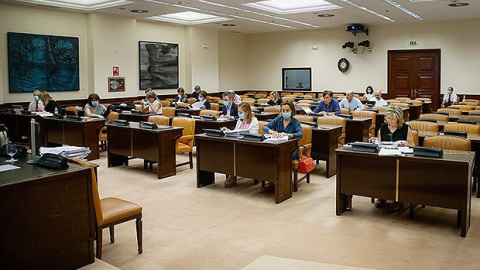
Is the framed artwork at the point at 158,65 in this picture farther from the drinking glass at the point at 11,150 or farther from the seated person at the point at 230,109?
the drinking glass at the point at 11,150

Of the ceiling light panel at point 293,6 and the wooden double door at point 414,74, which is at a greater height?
the ceiling light panel at point 293,6

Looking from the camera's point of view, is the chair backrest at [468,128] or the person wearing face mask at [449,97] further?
the person wearing face mask at [449,97]

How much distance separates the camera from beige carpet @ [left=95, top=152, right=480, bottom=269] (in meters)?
4.05

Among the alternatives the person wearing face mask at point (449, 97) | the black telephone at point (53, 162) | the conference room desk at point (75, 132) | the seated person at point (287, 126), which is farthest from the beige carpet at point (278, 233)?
the person wearing face mask at point (449, 97)

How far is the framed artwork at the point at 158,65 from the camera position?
568 inches

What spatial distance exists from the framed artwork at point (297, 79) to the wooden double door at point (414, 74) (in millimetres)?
3042

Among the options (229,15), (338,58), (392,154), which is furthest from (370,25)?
(392,154)

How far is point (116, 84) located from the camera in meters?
13.3

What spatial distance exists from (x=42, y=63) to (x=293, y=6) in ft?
22.4

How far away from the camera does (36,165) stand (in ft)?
11.6

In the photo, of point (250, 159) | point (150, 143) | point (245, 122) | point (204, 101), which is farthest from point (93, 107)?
point (250, 159)

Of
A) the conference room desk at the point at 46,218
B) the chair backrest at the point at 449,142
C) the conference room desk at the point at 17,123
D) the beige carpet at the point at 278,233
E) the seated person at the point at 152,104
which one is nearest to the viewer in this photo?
the conference room desk at the point at 46,218

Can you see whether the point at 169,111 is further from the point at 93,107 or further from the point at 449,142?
the point at 449,142

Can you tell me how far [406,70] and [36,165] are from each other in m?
14.3
